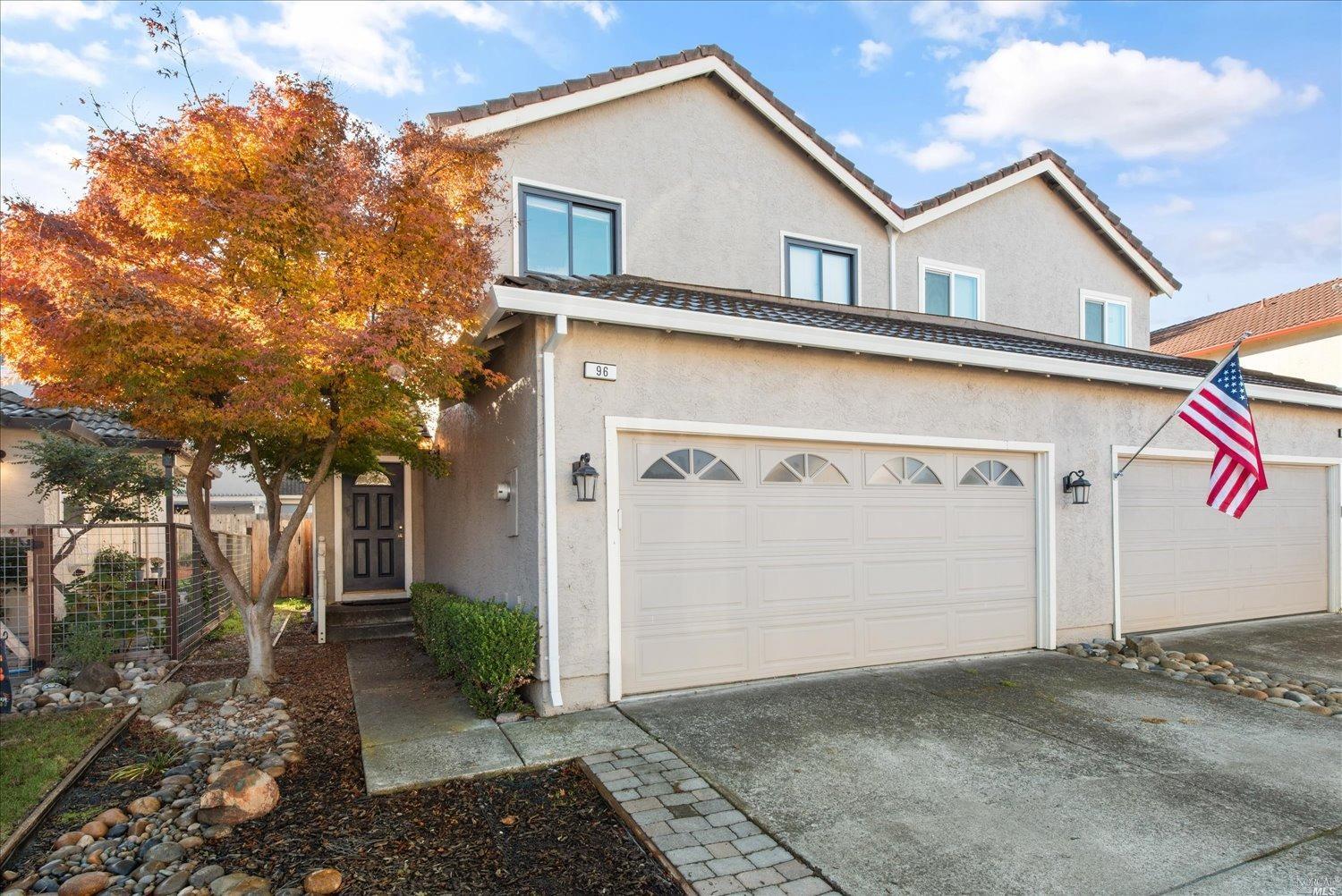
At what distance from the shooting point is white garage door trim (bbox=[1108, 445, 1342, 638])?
29.5 ft

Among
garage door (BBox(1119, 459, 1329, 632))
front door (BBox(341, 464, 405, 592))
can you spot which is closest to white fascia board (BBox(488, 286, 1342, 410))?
garage door (BBox(1119, 459, 1329, 632))

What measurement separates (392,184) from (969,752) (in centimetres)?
618

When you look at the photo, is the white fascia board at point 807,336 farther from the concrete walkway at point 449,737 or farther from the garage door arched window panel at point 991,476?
the concrete walkway at point 449,737

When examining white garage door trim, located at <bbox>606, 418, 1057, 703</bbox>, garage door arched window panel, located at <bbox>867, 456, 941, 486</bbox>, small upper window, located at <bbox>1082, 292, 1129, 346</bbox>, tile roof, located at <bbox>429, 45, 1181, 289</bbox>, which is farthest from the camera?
small upper window, located at <bbox>1082, 292, 1129, 346</bbox>

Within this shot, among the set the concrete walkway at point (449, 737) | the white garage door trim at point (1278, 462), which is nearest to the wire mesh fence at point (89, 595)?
the concrete walkway at point (449, 737)

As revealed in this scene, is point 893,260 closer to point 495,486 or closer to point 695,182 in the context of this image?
point 695,182

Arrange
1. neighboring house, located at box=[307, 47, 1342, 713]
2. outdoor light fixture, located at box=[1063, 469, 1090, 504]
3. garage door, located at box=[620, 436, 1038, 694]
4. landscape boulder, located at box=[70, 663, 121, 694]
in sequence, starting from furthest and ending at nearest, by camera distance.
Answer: outdoor light fixture, located at box=[1063, 469, 1090, 504], landscape boulder, located at box=[70, 663, 121, 694], garage door, located at box=[620, 436, 1038, 694], neighboring house, located at box=[307, 47, 1342, 713]

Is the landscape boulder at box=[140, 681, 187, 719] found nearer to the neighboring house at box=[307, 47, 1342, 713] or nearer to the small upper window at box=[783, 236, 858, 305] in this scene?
the neighboring house at box=[307, 47, 1342, 713]

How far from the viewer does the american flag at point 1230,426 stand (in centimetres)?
772

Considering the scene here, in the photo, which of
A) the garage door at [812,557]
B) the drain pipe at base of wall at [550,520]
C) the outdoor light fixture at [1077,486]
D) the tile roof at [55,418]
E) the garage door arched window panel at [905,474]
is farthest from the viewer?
the tile roof at [55,418]

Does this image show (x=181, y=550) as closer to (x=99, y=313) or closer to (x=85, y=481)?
(x=85, y=481)

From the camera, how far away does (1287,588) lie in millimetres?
10867

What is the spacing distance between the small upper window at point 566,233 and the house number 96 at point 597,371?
125 inches

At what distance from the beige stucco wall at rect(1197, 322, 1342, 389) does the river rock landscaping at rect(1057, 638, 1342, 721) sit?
12829 millimetres
